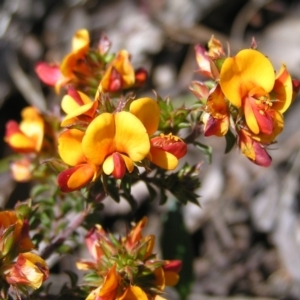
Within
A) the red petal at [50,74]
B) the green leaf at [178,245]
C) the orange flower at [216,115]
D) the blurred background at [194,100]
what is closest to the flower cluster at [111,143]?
the orange flower at [216,115]

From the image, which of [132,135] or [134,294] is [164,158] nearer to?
[132,135]

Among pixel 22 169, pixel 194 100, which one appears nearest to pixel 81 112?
pixel 22 169

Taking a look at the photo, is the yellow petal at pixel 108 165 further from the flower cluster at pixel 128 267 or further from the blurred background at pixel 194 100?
the blurred background at pixel 194 100

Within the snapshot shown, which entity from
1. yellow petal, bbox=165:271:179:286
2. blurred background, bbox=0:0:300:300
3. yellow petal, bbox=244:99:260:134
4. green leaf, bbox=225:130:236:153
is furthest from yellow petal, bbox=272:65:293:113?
blurred background, bbox=0:0:300:300

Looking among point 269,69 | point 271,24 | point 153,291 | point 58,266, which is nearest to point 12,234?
point 153,291

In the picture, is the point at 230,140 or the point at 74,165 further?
the point at 230,140

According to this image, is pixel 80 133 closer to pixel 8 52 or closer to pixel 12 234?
pixel 12 234

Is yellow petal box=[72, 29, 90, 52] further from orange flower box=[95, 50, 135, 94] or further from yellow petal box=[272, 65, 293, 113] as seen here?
yellow petal box=[272, 65, 293, 113]
